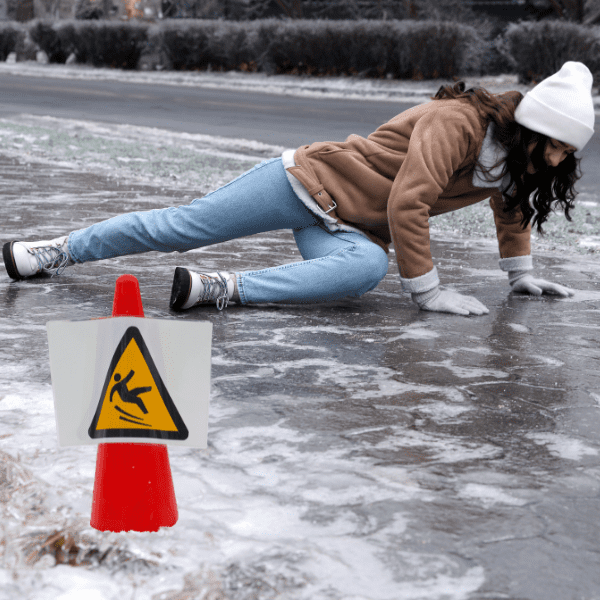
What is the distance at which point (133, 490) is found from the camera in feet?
5.49

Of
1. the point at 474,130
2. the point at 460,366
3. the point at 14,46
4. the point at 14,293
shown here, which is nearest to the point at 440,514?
the point at 460,366

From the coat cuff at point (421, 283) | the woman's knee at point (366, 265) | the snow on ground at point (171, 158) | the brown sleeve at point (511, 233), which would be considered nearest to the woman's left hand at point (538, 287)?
the brown sleeve at point (511, 233)

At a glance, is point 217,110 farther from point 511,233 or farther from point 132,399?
point 132,399

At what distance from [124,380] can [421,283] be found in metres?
1.74

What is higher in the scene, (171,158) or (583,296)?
(171,158)

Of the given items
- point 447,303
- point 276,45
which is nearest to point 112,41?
point 276,45

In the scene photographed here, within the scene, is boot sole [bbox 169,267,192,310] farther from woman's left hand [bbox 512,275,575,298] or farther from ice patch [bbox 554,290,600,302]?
ice patch [bbox 554,290,600,302]

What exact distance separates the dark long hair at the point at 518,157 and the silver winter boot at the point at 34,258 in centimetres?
163

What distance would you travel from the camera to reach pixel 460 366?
2742 millimetres

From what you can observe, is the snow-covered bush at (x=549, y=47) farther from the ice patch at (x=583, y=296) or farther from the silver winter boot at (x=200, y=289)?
the silver winter boot at (x=200, y=289)

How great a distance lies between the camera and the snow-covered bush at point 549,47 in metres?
19.1

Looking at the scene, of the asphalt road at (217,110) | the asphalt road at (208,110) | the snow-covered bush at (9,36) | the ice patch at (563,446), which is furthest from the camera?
the snow-covered bush at (9,36)

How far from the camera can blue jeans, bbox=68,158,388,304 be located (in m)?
3.26

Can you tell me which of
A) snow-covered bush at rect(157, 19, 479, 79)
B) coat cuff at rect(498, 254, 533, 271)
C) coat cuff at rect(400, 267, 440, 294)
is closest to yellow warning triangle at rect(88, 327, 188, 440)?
coat cuff at rect(400, 267, 440, 294)
